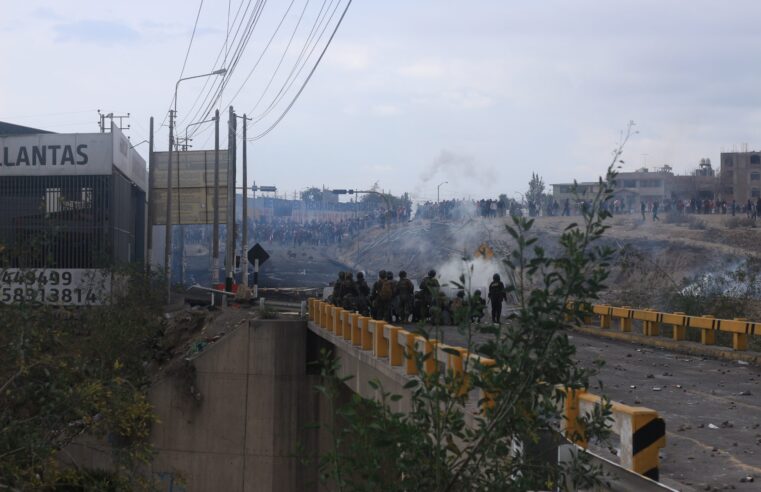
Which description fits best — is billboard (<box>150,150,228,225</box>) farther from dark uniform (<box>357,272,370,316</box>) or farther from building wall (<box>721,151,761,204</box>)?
building wall (<box>721,151,761,204</box>)

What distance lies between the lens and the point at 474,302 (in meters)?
5.45

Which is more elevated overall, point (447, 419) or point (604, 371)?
point (447, 419)

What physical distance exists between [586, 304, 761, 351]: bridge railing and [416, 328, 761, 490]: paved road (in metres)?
0.78

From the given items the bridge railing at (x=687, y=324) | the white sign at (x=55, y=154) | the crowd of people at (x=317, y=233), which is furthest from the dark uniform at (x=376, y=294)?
the crowd of people at (x=317, y=233)

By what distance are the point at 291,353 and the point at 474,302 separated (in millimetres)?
20946

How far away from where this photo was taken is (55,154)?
38.7 meters

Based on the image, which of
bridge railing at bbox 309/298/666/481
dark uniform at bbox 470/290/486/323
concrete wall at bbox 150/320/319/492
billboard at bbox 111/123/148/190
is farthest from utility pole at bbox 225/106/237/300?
dark uniform at bbox 470/290/486/323

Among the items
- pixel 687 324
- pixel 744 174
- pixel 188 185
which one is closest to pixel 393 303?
pixel 687 324

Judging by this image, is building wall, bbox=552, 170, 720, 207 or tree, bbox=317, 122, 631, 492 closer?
tree, bbox=317, 122, 631, 492

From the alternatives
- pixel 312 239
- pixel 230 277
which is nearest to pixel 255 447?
pixel 230 277

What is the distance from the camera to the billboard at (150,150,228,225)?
1893 inches

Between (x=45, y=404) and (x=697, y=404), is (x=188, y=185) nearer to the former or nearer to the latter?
(x=697, y=404)

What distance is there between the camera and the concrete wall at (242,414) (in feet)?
82.7

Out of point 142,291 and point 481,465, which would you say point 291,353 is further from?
point 481,465
